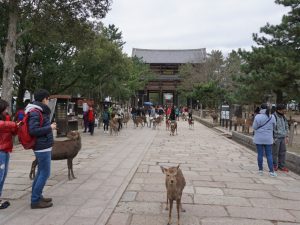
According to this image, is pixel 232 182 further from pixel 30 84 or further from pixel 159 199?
pixel 30 84

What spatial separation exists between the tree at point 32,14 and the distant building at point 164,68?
133 feet

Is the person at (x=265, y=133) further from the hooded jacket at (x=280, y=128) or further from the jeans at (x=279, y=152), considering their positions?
the jeans at (x=279, y=152)

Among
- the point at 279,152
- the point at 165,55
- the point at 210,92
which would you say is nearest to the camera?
the point at 279,152

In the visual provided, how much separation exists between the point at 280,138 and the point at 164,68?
52878mm

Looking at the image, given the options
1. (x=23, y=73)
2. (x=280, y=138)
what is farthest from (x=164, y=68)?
(x=280, y=138)

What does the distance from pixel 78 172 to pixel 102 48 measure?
15158mm

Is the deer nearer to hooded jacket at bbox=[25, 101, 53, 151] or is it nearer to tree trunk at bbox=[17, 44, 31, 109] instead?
hooded jacket at bbox=[25, 101, 53, 151]

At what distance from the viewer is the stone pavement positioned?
201 inches

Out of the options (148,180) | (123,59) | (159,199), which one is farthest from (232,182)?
(123,59)

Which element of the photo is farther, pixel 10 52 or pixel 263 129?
pixel 10 52

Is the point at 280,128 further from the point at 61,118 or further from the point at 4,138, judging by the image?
the point at 61,118

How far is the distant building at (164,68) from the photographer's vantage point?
5825cm

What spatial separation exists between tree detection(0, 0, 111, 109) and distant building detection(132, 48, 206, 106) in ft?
133

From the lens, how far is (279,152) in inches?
368
